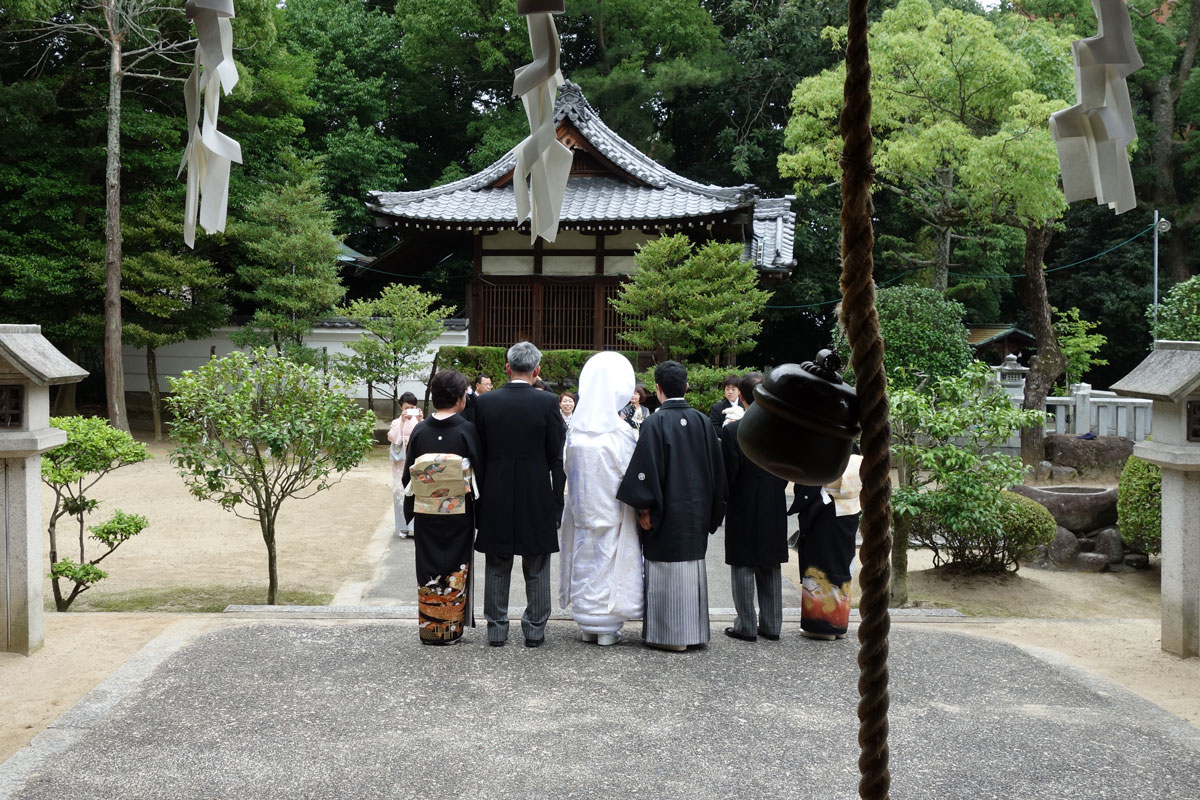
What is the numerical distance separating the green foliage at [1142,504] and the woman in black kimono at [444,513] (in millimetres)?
6227

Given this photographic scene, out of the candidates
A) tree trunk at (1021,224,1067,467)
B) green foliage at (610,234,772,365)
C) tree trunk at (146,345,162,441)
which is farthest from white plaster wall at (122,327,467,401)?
tree trunk at (1021,224,1067,467)

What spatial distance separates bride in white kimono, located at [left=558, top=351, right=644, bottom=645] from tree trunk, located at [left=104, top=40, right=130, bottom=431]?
12.5 meters

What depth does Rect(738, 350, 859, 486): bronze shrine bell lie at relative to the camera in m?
1.41

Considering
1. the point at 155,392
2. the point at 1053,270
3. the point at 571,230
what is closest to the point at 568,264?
the point at 571,230

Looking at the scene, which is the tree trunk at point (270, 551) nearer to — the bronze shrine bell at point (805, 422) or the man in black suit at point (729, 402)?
the man in black suit at point (729, 402)

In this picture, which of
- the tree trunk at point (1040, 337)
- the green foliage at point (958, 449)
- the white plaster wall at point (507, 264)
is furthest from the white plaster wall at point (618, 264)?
the green foliage at point (958, 449)

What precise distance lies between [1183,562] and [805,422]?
5.01m

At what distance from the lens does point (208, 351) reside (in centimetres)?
2041

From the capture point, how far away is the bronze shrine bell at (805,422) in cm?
141

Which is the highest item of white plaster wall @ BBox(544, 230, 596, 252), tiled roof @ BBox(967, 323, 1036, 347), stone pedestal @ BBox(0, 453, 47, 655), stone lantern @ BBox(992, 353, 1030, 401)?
white plaster wall @ BBox(544, 230, 596, 252)

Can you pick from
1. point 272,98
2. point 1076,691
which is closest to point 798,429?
point 1076,691

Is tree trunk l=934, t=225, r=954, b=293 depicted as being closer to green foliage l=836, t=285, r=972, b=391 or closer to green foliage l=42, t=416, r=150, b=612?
green foliage l=836, t=285, r=972, b=391

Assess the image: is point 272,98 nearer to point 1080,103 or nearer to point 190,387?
point 190,387

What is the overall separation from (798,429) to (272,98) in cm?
1862
